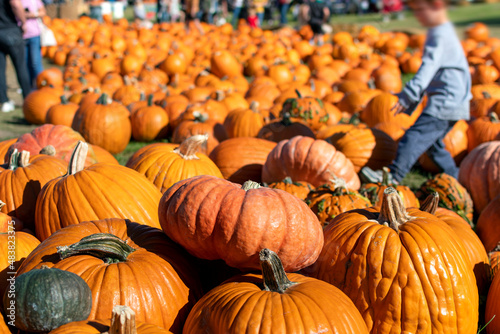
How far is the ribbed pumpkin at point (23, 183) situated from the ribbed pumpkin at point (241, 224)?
55.5 inches

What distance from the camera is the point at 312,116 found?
6.10 meters

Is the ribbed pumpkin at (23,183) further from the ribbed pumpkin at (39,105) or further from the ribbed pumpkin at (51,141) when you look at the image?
the ribbed pumpkin at (39,105)

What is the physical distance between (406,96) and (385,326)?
315 cm

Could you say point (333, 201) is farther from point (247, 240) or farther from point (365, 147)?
point (365, 147)

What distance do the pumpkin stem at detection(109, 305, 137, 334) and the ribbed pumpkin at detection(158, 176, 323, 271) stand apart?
63 cm

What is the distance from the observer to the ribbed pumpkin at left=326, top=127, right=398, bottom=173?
506 cm

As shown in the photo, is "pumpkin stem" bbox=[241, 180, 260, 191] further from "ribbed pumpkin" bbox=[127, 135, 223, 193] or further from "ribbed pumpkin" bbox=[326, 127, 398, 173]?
"ribbed pumpkin" bbox=[326, 127, 398, 173]

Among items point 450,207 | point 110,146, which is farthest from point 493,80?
point 110,146

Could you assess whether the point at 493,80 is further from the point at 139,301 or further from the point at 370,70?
the point at 139,301

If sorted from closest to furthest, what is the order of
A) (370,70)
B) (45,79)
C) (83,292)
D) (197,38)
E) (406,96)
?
(83,292) → (406,96) → (45,79) → (370,70) → (197,38)

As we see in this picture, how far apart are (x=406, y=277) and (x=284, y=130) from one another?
132 inches

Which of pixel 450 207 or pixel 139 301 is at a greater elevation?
pixel 139 301

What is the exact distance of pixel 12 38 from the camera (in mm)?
8586

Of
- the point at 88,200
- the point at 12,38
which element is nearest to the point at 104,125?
the point at 88,200
